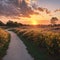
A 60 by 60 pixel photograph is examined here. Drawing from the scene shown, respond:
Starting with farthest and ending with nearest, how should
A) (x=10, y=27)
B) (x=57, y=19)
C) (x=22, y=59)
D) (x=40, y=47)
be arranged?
(x=10, y=27) → (x=57, y=19) → (x=40, y=47) → (x=22, y=59)

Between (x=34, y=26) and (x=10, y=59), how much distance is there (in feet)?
79.4

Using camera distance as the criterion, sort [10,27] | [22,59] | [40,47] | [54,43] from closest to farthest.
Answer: [22,59]
[54,43]
[40,47]
[10,27]

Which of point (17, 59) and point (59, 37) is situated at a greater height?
point (59, 37)

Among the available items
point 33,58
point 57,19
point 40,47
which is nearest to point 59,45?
point 33,58

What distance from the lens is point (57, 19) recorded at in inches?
1483

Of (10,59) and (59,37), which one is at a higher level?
(59,37)

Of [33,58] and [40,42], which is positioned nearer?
[33,58]

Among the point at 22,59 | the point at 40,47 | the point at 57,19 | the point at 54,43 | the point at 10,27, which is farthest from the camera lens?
the point at 10,27

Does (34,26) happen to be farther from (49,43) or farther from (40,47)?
(49,43)

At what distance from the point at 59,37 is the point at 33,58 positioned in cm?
234

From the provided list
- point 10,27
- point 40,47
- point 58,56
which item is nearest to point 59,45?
point 58,56

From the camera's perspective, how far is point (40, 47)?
65.4 ft

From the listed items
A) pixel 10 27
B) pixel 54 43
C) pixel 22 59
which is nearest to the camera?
pixel 22 59

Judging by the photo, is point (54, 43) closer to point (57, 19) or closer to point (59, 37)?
point (59, 37)
